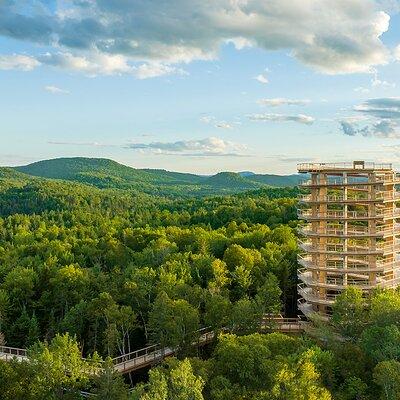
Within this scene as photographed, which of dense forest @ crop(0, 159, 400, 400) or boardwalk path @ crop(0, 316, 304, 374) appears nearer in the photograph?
dense forest @ crop(0, 159, 400, 400)

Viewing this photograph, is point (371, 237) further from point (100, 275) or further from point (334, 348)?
point (100, 275)

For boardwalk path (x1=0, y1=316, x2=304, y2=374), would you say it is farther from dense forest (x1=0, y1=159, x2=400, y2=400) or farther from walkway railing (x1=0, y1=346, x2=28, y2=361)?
dense forest (x1=0, y1=159, x2=400, y2=400)

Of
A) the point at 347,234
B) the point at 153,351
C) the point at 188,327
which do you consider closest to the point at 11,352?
the point at 153,351

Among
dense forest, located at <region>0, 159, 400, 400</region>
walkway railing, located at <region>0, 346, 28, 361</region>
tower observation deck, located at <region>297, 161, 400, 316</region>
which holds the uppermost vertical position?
tower observation deck, located at <region>297, 161, 400, 316</region>

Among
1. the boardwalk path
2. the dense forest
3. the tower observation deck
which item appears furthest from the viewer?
the tower observation deck

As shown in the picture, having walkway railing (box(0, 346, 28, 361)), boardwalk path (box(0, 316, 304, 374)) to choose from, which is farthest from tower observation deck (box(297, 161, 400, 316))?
walkway railing (box(0, 346, 28, 361))

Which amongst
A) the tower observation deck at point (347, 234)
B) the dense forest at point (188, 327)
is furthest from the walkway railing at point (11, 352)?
the tower observation deck at point (347, 234)
